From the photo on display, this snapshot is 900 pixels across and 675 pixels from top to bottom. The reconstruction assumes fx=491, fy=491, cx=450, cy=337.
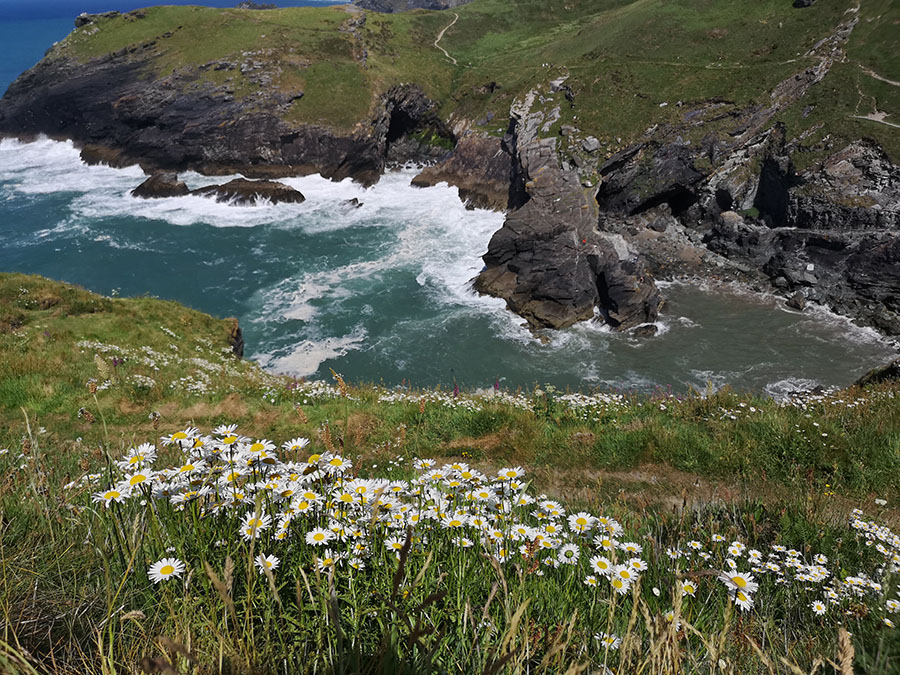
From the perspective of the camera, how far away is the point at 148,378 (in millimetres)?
12453

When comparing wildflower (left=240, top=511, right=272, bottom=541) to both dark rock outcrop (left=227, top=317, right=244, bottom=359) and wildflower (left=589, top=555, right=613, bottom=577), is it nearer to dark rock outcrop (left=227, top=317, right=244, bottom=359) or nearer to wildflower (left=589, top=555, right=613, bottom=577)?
wildflower (left=589, top=555, right=613, bottom=577)

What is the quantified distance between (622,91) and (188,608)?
63.8 m

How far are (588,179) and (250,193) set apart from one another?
124 ft

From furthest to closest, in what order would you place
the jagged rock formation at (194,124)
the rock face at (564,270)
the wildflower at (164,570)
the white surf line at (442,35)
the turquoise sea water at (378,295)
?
1. the white surf line at (442,35)
2. the jagged rock formation at (194,124)
3. the rock face at (564,270)
4. the turquoise sea water at (378,295)
5. the wildflower at (164,570)

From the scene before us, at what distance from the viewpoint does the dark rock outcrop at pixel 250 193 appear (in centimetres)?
5653

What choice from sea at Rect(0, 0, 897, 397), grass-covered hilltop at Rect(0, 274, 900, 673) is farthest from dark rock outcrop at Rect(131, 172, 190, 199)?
grass-covered hilltop at Rect(0, 274, 900, 673)

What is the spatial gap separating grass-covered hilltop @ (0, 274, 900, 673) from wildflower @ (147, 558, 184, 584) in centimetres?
2

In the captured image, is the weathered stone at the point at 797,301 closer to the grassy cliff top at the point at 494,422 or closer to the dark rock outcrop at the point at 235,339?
the grassy cliff top at the point at 494,422

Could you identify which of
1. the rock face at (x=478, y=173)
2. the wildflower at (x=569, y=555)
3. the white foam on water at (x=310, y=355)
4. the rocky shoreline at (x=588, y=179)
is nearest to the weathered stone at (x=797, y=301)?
the rocky shoreline at (x=588, y=179)

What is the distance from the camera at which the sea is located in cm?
2958

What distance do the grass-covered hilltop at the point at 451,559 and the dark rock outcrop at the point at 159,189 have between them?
62.2 meters

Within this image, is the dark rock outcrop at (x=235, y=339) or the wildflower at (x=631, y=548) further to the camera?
the dark rock outcrop at (x=235, y=339)

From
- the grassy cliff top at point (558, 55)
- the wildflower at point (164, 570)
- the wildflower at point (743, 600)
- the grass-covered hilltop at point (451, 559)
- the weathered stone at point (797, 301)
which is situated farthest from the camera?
the grassy cliff top at point (558, 55)

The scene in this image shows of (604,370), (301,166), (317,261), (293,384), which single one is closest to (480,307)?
(604,370)
